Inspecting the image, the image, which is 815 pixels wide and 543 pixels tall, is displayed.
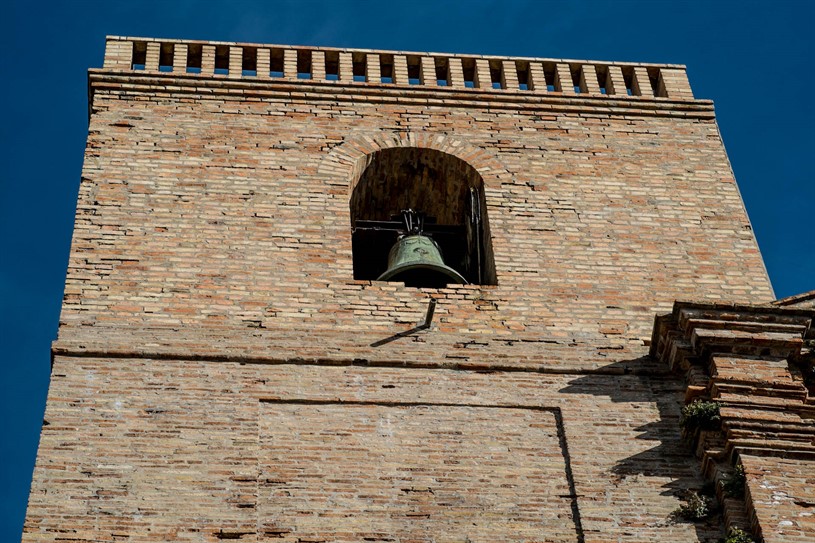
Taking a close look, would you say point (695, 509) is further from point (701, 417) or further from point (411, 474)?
point (411, 474)

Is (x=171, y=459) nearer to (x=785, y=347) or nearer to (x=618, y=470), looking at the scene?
(x=618, y=470)

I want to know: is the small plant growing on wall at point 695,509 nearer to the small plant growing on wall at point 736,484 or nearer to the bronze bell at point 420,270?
the small plant growing on wall at point 736,484

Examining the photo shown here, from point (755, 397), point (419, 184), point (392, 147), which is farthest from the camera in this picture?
point (419, 184)

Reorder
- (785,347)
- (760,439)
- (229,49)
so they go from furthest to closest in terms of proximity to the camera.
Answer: (229,49) → (785,347) → (760,439)

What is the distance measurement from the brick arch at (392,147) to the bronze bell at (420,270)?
3.38 feet

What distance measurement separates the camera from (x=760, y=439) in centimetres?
1394

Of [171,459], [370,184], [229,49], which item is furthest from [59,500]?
[229,49]

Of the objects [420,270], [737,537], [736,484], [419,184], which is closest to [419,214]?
[419,184]

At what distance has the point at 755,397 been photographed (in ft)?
47.4

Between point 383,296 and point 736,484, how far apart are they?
4076mm

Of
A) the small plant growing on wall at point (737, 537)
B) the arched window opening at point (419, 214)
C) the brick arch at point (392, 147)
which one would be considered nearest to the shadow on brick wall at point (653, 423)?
the small plant growing on wall at point (737, 537)

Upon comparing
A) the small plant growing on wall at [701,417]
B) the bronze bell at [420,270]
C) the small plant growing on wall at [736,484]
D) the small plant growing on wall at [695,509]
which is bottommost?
the small plant growing on wall at [695,509]

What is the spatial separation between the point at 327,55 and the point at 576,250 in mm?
4520

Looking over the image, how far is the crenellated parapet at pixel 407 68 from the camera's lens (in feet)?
64.4
